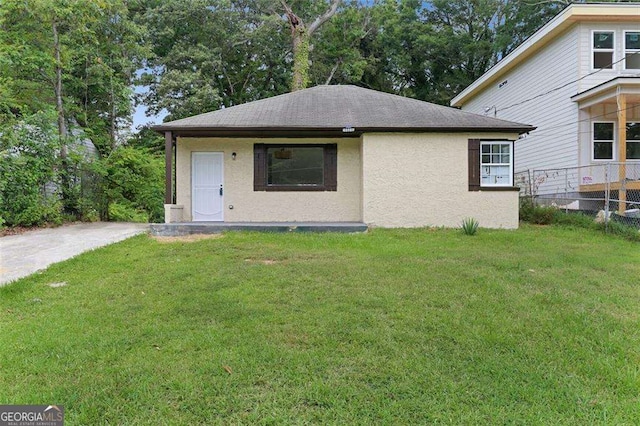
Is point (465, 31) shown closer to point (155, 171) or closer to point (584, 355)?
point (155, 171)

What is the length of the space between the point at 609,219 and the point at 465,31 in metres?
21.1

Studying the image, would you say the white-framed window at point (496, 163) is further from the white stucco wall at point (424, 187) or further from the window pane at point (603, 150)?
the window pane at point (603, 150)

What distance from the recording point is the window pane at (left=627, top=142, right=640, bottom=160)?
39.8ft

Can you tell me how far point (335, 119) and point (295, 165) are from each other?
5.26 ft

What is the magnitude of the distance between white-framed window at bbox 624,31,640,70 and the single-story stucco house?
18.0 ft

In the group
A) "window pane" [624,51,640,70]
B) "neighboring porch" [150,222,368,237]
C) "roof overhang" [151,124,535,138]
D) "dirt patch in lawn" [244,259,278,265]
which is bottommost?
"dirt patch in lawn" [244,259,278,265]

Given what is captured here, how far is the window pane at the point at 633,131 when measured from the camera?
477 inches

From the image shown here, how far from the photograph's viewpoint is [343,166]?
33.6 feet

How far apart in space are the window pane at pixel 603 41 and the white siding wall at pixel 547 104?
2.03 feet

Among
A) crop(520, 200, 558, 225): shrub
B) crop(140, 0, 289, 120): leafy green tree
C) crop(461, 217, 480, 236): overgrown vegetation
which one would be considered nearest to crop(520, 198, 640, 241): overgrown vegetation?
crop(520, 200, 558, 225): shrub

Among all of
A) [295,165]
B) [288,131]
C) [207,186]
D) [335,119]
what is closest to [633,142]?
[335,119]

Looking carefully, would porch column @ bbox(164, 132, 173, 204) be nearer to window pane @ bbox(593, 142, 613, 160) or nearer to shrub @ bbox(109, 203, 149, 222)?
shrub @ bbox(109, 203, 149, 222)

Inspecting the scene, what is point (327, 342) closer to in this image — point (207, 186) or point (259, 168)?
point (259, 168)

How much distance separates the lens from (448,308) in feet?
12.7
